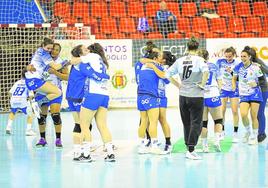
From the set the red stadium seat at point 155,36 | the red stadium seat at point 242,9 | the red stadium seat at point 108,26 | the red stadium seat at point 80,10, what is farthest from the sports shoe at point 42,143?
the red stadium seat at point 242,9

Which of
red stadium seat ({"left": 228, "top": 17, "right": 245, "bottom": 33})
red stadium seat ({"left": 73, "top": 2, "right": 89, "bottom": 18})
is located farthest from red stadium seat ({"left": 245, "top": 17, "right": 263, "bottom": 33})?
red stadium seat ({"left": 73, "top": 2, "right": 89, "bottom": 18})

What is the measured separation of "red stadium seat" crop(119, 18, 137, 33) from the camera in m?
20.5

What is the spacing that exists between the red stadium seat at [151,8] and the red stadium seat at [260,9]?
11.5ft

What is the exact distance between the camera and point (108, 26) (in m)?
20.5

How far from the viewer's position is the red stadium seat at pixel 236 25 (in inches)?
830

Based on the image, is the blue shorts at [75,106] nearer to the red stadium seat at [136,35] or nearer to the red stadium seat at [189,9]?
the red stadium seat at [136,35]

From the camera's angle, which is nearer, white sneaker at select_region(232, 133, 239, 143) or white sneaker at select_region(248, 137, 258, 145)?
white sneaker at select_region(248, 137, 258, 145)

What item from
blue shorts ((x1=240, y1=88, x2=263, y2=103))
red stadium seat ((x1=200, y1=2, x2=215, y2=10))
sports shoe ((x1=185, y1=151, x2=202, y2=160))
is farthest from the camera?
red stadium seat ((x1=200, y1=2, x2=215, y2=10))

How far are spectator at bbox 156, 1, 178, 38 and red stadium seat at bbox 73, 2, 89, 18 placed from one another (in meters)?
2.46

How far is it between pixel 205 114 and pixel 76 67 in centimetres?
247

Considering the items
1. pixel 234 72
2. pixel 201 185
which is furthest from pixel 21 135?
pixel 201 185

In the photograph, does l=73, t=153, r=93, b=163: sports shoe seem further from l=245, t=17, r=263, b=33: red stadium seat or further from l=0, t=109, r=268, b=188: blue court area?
l=245, t=17, r=263, b=33: red stadium seat

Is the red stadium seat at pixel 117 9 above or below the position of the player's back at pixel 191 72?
above

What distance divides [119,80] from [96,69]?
9743 mm
